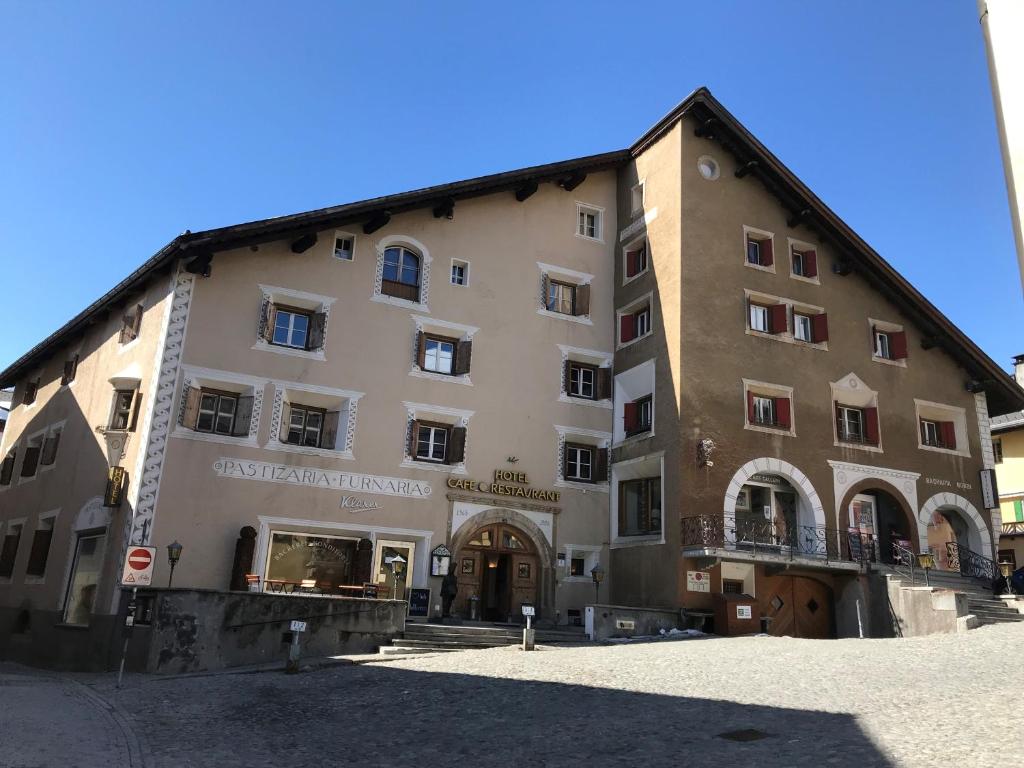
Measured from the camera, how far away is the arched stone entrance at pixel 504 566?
24000mm

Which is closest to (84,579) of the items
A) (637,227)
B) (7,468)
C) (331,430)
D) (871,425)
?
(331,430)

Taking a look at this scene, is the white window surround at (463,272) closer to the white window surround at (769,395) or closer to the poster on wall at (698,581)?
the white window surround at (769,395)

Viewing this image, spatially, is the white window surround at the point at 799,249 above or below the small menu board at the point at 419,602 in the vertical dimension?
above

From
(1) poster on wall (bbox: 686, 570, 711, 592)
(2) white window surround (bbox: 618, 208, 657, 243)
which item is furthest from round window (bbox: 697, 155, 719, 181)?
(1) poster on wall (bbox: 686, 570, 711, 592)

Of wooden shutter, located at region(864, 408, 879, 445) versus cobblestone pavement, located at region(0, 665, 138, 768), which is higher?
wooden shutter, located at region(864, 408, 879, 445)

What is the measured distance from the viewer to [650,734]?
9336 millimetres

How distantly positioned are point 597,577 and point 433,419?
Answer: 623cm

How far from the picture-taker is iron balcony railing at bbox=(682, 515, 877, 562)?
22531 millimetres

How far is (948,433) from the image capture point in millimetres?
28484

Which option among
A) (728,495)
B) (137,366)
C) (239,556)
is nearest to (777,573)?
(728,495)

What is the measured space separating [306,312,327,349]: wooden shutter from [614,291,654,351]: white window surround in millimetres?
9304

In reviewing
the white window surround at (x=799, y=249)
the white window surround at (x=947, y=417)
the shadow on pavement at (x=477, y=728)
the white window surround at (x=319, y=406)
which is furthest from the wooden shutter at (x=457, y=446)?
the white window surround at (x=947, y=417)

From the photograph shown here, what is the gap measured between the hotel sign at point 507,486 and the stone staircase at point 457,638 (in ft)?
13.4

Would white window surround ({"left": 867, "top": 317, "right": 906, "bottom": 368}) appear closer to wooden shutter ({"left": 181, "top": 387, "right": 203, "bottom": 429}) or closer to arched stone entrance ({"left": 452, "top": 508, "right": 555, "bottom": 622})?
arched stone entrance ({"left": 452, "top": 508, "right": 555, "bottom": 622})
